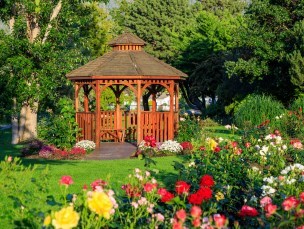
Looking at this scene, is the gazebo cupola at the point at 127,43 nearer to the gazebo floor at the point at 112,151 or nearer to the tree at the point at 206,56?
the gazebo floor at the point at 112,151

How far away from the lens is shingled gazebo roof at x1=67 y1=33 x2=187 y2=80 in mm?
21750

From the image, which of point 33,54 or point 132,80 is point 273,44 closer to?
point 33,54

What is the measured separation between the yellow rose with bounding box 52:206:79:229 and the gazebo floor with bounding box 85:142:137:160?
573 inches

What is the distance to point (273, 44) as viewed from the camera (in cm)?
3469

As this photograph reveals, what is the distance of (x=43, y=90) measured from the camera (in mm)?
27359

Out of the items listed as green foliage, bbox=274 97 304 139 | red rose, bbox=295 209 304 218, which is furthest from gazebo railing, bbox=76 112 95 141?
red rose, bbox=295 209 304 218

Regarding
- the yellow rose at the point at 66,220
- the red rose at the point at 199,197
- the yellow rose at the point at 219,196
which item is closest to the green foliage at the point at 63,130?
the yellow rose at the point at 219,196

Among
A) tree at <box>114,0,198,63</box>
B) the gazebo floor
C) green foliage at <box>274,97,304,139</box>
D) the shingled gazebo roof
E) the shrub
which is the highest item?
tree at <box>114,0,198,63</box>

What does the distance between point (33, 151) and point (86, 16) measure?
11362 mm

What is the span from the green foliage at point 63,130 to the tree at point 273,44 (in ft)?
48.0

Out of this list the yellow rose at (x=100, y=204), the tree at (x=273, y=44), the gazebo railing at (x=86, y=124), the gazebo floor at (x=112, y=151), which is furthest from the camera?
the tree at (x=273, y=44)

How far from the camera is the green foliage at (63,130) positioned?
68.4ft

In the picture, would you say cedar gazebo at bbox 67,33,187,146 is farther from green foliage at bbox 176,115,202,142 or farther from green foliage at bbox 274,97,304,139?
green foliage at bbox 274,97,304,139

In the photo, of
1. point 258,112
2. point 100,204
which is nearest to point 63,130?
point 258,112
